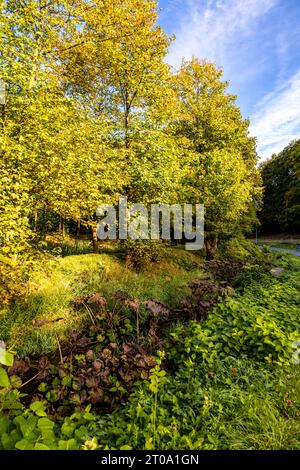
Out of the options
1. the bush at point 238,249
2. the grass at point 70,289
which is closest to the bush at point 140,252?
the grass at point 70,289

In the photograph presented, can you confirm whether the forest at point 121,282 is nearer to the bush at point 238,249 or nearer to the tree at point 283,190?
the bush at point 238,249

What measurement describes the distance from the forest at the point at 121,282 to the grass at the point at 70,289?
40mm

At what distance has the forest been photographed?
2.55m

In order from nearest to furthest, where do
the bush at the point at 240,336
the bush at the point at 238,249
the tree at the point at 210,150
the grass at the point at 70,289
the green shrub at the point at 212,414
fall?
the green shrub at the point at 212,414
the bush at the point at 240,336
the grass at the point at 70,289
the tree at the point at 210,150
the bush at the point at 238,249

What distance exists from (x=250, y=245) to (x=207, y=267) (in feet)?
26.3

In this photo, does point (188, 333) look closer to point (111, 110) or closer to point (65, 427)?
point (65, 427)

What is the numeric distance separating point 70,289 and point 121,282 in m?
1.51

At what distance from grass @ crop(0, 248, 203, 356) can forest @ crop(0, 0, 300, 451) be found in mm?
40

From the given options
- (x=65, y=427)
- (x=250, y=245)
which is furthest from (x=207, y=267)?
(x=250, y=245)

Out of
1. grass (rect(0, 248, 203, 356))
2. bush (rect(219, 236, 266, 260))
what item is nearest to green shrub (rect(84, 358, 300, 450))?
grass (rect(0, 248, 203, 356))

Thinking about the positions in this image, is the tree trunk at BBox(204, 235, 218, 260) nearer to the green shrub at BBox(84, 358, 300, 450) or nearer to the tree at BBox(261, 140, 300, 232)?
the green shrub at BBox(84, 358, 300, 450)

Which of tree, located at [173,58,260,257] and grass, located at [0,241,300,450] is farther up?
tree, located at [173,58,260,257]

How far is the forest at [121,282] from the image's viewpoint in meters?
2.55

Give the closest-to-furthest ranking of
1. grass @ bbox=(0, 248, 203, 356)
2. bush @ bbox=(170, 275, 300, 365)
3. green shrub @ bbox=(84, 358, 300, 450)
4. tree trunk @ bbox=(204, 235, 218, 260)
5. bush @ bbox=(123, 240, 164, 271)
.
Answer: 1. green shrub @ bbox=(84, 358, 300, 450)
2. bush @ bbox=(170, 275, 300, 365)
3. grass @ bbox=(0, 248, 203, 356)
4. bush @ bbox=(123, 240, 164, 271)
5. tree trunk @ bbox=(204, 235, 218, 260)
